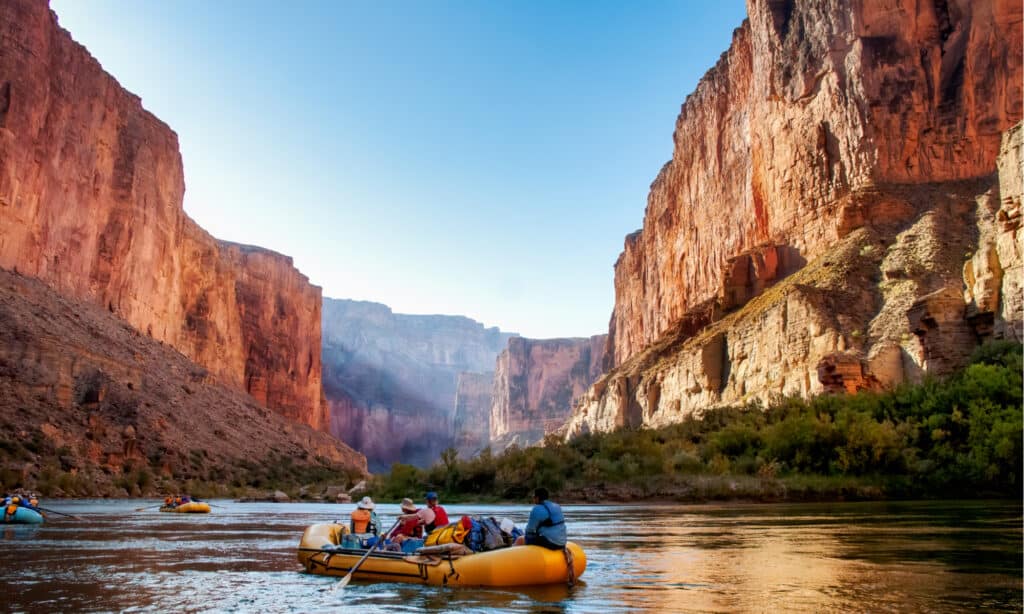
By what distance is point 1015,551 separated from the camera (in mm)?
13102

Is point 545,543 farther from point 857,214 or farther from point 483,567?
point 857,214


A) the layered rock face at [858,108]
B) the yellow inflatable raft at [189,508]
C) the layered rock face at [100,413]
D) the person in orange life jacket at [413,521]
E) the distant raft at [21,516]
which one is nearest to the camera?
the person in orange life jacket at [413,521]

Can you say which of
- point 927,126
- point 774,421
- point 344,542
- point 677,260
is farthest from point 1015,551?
point 677,260

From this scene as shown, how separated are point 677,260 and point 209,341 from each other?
48887 mm

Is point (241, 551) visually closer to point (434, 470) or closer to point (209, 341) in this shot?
point (434, 470)

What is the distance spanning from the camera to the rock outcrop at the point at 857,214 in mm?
41000

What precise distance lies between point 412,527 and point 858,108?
50543 mm

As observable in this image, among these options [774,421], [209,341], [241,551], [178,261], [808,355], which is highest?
[178,261]

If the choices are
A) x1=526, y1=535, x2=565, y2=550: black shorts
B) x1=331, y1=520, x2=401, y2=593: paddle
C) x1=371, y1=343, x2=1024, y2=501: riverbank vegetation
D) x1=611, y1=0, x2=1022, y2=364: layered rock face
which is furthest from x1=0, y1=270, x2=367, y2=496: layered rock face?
x1=611, y1=0, x2=1022, y2=364: layered rock face

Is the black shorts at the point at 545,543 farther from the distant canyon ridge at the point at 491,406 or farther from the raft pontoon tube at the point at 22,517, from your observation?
the distant canyon ridge at the point at 491,406

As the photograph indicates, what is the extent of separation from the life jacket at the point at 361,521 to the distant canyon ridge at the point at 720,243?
2892 cm

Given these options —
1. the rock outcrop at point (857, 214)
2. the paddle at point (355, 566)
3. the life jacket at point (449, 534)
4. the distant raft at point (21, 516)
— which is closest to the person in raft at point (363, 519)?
the paddle at point (355, 566)

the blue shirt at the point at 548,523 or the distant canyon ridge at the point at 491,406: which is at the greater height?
the distant canyon ridge at the point at 491,406

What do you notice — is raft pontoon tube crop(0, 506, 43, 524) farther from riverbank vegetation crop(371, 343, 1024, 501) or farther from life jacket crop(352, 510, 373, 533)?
riverbank vegetation crop(371, 343, 1024, 501)
